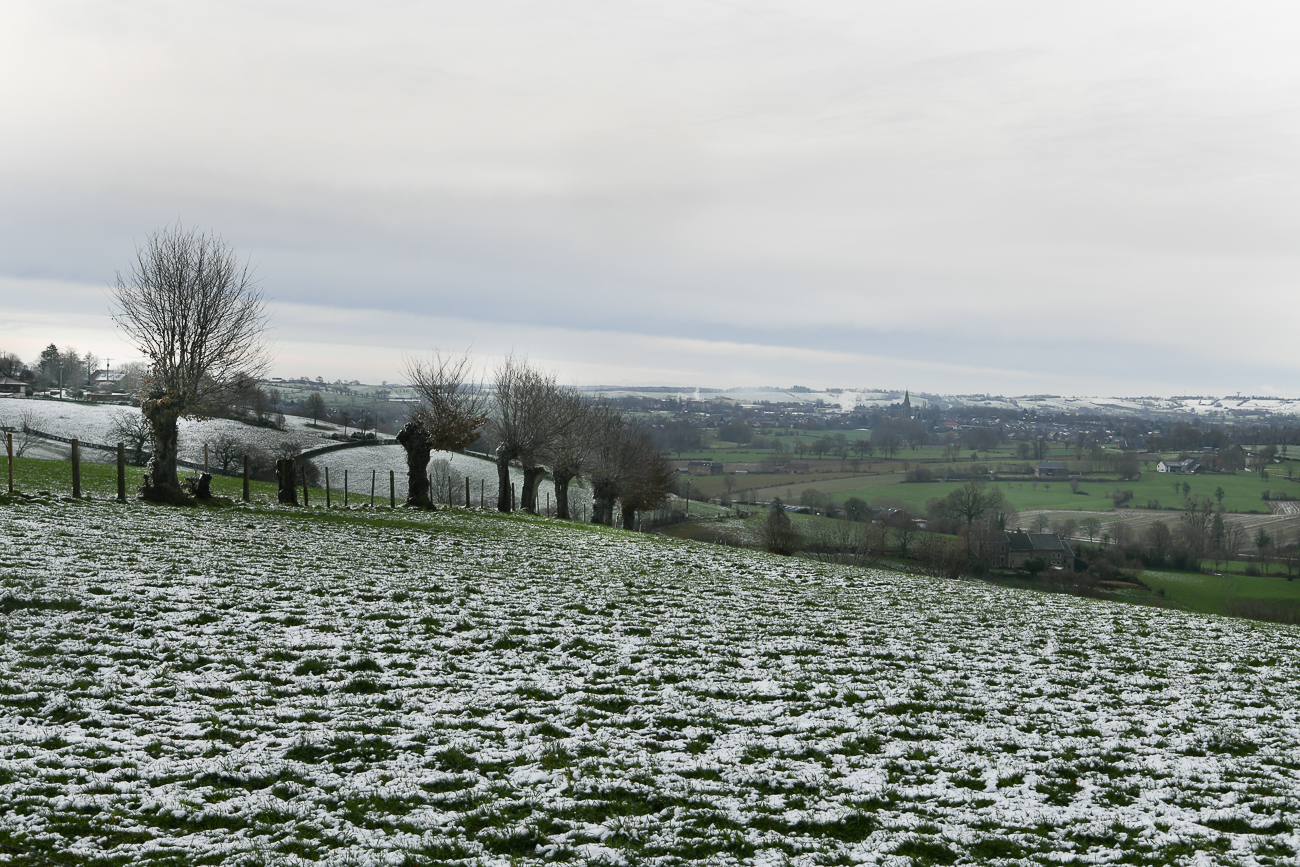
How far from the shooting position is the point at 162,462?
2880 cm

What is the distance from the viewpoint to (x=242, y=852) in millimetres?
6410

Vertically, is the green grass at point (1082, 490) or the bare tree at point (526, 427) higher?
the bare tree at point (526, 427)

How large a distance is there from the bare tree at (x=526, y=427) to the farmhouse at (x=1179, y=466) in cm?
12605

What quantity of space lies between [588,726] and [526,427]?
39.9 m

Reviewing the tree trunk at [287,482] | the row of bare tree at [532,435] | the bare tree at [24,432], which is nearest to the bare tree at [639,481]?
the row of bare tree at [532,435]

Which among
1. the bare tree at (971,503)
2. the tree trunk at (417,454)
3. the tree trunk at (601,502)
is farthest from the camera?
the bare tree at (971,503)

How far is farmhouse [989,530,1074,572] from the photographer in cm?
7644

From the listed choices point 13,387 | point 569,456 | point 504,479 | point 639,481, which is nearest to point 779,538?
point 639,481

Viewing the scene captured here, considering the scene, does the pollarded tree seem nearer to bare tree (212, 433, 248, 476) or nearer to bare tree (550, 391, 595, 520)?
bare tree (550, 391, 595, 520)

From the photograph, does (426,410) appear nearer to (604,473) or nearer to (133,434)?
(604,473)

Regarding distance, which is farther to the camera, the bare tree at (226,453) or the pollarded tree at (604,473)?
the bare tree at (226,453)

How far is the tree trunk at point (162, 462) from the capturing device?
28.3 metres

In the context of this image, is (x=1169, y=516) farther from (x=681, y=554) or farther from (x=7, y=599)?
(x=7, y=599)

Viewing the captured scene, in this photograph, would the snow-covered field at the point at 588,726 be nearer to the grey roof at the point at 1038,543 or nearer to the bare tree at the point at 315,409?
the grey roof at the point at 1038,543
